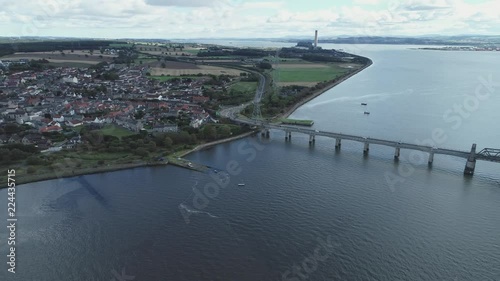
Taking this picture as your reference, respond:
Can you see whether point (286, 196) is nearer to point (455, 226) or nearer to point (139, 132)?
point (455, 226)

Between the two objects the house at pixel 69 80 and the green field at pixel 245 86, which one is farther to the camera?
the house at pixel 69 80

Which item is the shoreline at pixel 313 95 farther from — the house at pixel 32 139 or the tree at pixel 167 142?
the house at pixel 32 139

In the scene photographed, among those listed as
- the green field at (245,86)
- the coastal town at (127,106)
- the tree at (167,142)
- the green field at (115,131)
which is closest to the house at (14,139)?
the coastal town at (127,106)

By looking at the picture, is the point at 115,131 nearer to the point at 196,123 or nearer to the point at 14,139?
the point at 196,123

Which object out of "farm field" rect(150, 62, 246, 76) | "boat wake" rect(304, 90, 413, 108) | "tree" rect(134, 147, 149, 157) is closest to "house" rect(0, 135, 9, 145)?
"tree" rect(134, 147, 149, 157)

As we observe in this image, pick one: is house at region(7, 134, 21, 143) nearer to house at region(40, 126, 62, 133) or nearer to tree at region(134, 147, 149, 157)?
house at region(40, 126, 62, 133)

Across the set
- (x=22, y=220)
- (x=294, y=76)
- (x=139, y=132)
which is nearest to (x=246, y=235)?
(x=22, y=220)
